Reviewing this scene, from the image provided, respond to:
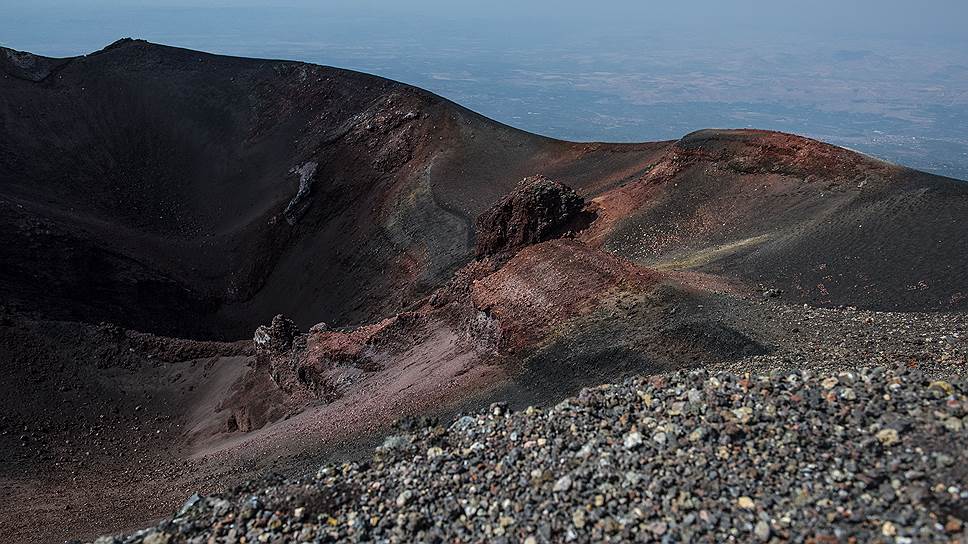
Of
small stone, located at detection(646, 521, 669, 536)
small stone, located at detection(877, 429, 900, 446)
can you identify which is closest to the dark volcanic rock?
small stone, located at detection(877, 429, 900, 446)

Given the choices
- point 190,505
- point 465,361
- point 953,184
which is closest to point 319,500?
point 190,505

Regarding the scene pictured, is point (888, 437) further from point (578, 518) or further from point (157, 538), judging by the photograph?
point (157, 538)

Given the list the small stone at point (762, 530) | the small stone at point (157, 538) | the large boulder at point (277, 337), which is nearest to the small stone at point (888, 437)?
the small stone at point (762, 530)

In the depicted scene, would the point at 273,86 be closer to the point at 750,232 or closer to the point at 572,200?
the point at 572,200

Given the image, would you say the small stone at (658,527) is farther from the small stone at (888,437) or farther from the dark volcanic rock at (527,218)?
the dark volcanic rock at (527,218)

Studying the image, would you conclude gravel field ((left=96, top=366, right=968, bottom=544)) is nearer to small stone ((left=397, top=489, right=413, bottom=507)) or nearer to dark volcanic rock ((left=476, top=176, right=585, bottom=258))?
small stone ((left=397, top=489, right=413, bottom=507))

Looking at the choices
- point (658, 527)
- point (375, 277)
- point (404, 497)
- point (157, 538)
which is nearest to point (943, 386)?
point (658, 527)

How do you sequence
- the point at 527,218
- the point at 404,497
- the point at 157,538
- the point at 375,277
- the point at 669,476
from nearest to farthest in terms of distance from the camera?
the point at 669,476
the point at 404,497
the point at 157,538
the point at 527,218
the point at 375,277
